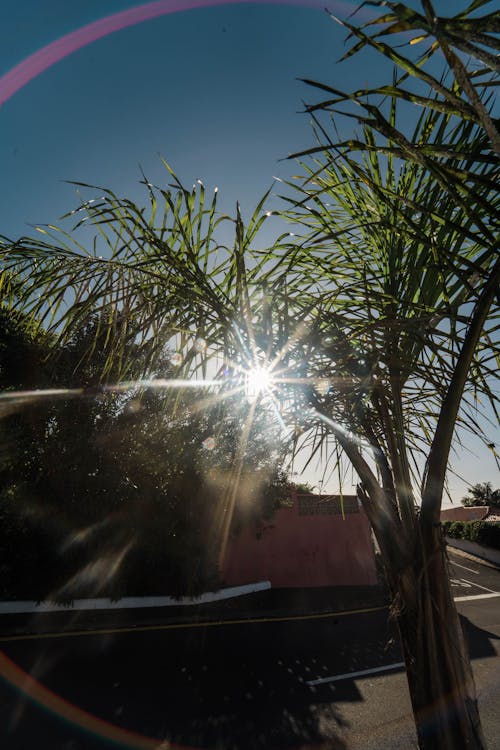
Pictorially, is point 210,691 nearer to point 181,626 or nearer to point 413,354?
point 181,626

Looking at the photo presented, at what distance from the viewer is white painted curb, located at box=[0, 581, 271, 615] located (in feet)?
29.2

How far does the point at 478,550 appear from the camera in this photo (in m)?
24.7

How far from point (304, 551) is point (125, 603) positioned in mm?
7468

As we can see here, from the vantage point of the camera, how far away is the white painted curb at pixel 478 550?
23.1 meters

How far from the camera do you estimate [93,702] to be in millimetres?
5262

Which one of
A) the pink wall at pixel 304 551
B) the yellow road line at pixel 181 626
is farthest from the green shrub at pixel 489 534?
the yellow road line at pixel 181 626

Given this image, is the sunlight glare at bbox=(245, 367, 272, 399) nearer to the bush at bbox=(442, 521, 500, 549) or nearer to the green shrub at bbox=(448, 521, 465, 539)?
the bush at bbox=(442, 521, 500, 549)

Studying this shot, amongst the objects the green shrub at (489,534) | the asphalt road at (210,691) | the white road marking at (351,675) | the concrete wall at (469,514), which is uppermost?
the concrete wall at (469,514)

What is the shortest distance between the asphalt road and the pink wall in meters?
5.10

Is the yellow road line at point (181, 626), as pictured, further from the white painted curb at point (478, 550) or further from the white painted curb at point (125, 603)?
the white painted curb at point (478, 550)

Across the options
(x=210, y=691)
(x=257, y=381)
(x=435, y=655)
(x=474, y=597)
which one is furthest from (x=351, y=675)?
(x=474, y=597)

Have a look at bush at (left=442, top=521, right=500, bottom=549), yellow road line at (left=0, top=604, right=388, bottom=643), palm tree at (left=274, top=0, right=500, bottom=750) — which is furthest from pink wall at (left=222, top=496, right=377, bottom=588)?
palm tree at (left=274, top=0, right=500, bottom=750)

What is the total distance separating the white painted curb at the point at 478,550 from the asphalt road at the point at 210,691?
17.0 meters

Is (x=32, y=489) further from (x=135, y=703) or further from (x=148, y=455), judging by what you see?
(x=135, y=703)
